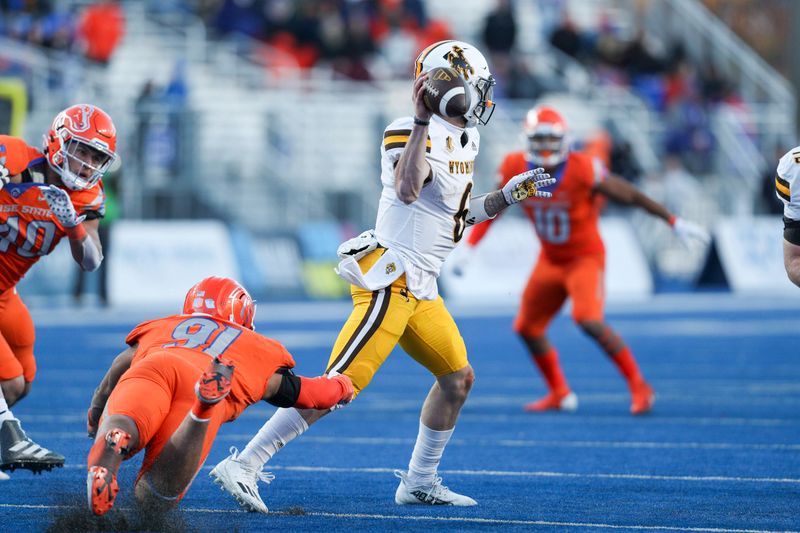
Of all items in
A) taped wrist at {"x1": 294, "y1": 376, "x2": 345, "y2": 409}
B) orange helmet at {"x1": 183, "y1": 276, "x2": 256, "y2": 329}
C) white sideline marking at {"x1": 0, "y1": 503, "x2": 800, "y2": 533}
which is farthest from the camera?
orange helmet at {"x1": 183, "y1": 276, "x2": 256, "y2": 329}

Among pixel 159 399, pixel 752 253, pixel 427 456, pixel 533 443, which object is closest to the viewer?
pixel 159 399

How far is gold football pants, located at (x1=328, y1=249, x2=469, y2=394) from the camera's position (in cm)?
625

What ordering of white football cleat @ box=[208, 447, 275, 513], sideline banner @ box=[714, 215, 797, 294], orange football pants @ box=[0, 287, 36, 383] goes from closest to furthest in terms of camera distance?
white football cleat @ box=[208, 447, 275, 513]
orange football pants @ box=[0, 287, 36, 383]
sideline banner @ box=[714, 215, 797, 294]

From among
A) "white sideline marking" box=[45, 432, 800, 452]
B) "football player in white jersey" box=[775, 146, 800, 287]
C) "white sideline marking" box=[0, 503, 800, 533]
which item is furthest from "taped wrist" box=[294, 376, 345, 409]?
"white sideline marking" box=[45, 432, 800, 452]

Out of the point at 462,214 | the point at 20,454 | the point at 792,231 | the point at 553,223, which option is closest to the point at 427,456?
the point at 462,214

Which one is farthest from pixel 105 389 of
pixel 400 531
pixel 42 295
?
pixel 42 295

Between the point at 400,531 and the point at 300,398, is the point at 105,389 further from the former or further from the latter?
the point at 400,531

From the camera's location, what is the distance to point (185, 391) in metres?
5.59

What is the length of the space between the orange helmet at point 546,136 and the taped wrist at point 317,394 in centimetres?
477

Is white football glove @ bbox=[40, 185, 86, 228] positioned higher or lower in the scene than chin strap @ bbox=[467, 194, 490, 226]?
lower

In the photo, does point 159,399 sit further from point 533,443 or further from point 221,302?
point 533,443

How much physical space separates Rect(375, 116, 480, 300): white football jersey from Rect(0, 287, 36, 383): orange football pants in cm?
195

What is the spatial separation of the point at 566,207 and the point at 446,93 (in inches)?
175

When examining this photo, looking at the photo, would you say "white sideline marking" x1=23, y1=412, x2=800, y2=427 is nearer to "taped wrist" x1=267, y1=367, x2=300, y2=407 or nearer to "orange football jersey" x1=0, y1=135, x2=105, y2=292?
"orange football jersey" x1=0, y1=135, x2=105, y2=292
